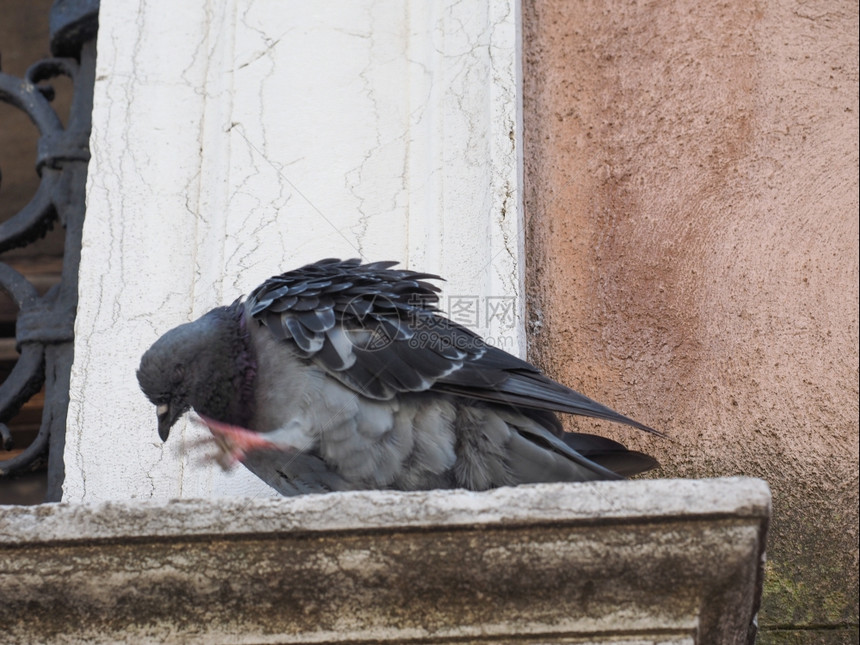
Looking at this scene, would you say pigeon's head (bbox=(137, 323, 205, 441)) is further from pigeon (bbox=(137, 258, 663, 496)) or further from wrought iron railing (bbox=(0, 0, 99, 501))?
wrought iron railing (bbox=(0, 0, 99, 501))

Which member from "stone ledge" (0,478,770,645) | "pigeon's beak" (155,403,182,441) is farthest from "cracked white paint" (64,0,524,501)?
"stone ledge" (0,478,770,645)

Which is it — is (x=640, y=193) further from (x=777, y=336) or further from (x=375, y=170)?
(x=375, y=170)

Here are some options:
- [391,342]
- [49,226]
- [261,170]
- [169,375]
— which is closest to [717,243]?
[391,342]

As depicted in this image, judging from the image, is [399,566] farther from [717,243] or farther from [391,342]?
[717,243]

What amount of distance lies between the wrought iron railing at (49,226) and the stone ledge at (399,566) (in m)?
0.94

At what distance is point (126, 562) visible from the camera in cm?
181

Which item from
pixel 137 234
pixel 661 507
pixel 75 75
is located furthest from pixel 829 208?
pixel 75 75

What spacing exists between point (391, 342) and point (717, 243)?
1.01m

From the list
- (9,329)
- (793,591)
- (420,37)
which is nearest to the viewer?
(793,591)

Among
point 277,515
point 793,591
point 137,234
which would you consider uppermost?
point 137,234

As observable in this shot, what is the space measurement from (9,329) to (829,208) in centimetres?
346

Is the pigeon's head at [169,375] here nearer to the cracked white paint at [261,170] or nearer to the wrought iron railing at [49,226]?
the cracked white paint at [261,170]

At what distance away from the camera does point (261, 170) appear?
2822 mm

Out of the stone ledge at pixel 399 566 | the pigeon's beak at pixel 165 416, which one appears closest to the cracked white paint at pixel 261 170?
the pigeon's beak at pixel 165 416
